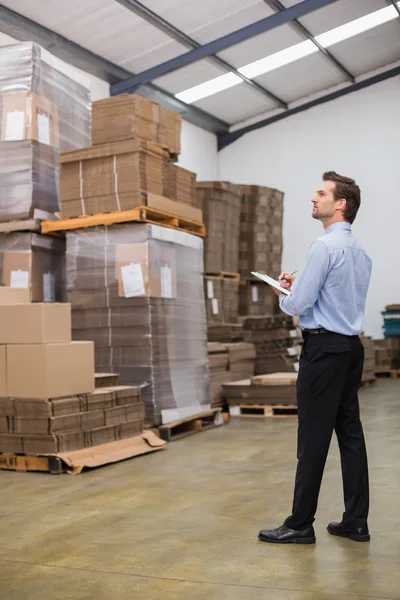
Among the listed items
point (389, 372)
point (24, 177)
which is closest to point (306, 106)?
point (389, 372)

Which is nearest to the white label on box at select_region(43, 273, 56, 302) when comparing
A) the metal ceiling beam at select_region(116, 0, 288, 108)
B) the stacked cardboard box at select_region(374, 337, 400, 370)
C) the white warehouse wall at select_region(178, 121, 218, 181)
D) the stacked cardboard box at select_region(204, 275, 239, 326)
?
the stacked cardboard box at select_region(204, 275, 239, 326)

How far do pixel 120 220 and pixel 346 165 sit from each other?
8430 millimetres

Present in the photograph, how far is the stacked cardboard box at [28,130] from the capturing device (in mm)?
6719

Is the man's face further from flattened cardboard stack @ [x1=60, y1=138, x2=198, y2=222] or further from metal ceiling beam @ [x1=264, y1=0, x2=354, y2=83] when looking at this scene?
metal ceiling beam @ [x1=264, y1=0, x2=354, y2=83]

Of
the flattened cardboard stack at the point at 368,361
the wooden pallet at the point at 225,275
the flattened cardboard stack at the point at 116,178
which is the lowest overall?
the flattened cardboard stack at the point at 368,361

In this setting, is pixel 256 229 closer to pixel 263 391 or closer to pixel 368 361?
pixel 368 361

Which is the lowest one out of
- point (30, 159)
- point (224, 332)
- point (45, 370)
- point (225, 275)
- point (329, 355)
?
point (45, 370)

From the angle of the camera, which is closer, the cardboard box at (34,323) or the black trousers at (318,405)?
the black trousers at (318,405)

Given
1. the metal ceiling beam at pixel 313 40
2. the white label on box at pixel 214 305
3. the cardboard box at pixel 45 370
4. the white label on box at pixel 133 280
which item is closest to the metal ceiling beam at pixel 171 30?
the metal ceiling beam at pixel 313 40

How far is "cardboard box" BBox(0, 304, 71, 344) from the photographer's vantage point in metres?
5.57

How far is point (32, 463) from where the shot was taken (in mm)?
5520

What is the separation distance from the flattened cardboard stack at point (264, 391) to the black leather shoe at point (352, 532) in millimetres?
4616

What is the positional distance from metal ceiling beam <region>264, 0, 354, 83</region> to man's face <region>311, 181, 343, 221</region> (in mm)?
7689

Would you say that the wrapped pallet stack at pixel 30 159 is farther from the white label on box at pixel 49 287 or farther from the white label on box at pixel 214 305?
the white label on box at pixel 214 305
